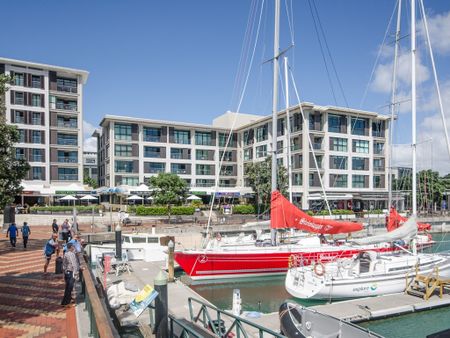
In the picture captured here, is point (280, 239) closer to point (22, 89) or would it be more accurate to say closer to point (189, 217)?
point (189, 217)

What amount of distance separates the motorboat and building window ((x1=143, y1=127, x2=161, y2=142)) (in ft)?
171

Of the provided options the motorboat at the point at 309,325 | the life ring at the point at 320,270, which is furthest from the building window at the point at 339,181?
the motorboat at the point at 309,325

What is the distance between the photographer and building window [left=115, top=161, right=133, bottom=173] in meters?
57.7

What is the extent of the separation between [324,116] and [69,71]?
131ft

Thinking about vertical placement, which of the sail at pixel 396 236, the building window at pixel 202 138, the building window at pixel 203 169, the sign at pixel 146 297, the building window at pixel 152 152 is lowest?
the sail at pixel 396 236

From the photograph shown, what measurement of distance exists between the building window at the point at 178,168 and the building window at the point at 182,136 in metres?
4.08

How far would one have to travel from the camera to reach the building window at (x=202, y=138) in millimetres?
65000

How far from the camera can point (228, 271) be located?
2069cm

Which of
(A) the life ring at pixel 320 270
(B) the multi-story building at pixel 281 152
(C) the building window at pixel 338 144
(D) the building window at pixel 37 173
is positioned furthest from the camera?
(C) the building window at pixel 338 144

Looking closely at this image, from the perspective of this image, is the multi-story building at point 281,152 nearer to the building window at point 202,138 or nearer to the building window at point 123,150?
the building window at point 123,150

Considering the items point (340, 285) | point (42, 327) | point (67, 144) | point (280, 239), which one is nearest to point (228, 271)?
point (280, 239)

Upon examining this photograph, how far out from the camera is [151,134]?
60781mm

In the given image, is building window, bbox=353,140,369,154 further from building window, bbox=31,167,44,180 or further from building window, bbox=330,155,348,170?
building window, bbox=31,167,44,180

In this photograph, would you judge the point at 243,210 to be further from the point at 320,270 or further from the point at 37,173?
the point at 320,270
